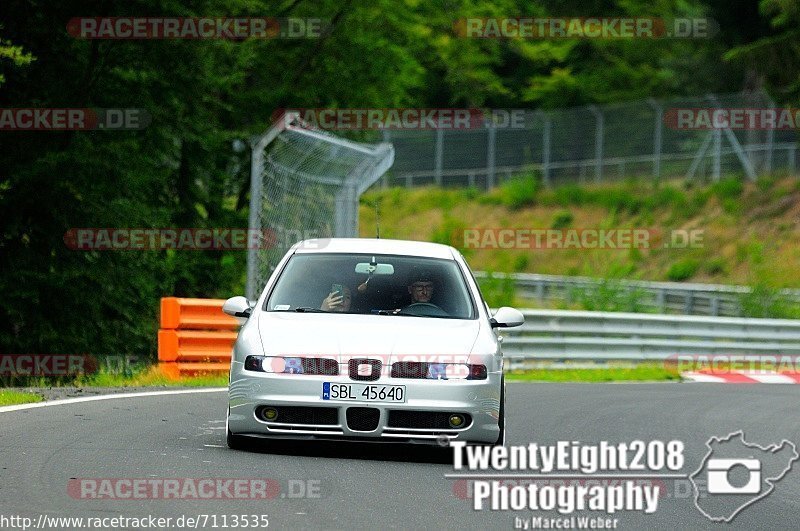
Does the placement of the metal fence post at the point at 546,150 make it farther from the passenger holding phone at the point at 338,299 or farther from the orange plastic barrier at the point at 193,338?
the passenger holding phone at the point at 338,299

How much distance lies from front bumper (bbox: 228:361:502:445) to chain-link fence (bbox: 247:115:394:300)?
837cm

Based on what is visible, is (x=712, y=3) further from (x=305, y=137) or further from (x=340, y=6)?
(x=305, y=137)

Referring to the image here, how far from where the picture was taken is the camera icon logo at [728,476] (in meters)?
9.62

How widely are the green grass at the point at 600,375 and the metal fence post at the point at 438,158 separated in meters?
30.6

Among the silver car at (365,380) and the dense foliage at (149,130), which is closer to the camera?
the silver car at (365,380)

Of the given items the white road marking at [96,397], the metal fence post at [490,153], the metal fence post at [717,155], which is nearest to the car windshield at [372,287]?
the white road marking at [96,397]

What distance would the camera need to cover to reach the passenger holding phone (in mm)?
11094

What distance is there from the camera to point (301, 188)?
2000 centimetres

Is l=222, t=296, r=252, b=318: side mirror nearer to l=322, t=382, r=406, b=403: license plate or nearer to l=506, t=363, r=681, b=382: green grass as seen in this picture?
l=322, t=382, r=406, b=403: license plate

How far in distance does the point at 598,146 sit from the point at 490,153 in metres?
4.89

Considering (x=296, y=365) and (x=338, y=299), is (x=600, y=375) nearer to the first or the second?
(x=338, y=299)

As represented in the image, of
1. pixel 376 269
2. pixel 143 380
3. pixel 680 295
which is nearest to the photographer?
pixel 376 269

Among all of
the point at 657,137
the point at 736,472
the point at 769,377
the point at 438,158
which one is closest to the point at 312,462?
the point at 736,472

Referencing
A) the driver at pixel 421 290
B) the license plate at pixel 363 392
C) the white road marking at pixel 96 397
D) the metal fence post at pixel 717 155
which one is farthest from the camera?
the metal fence post at pixel 717 155
